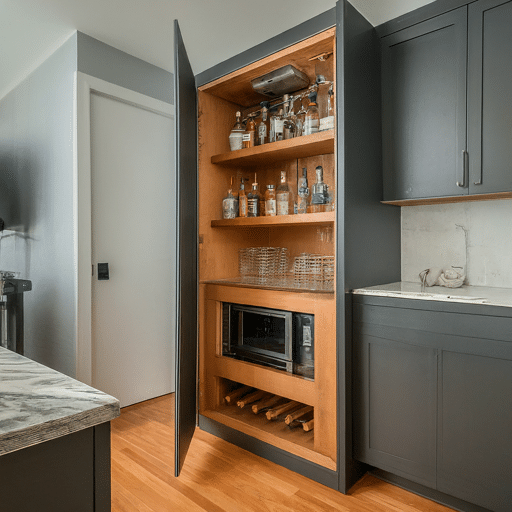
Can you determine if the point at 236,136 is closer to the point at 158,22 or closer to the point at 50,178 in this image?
the point at 158,22

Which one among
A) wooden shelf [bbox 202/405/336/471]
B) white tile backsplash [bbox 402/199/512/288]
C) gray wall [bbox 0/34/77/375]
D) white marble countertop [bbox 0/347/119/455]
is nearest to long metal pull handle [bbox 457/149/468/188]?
white tile backsplash [bbox 402/199/512/288]

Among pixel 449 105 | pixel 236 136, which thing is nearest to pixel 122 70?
pixel 236 136

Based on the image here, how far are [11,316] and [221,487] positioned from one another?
6.83 ft

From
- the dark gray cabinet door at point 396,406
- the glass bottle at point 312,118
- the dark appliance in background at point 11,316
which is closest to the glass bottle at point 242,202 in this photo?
the glass bottle at point 312,118

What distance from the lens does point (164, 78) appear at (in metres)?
3.03

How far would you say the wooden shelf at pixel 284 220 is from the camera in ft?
6.47

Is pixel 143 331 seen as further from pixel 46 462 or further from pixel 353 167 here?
pixel 46 462

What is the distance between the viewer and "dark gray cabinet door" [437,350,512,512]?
1.52m

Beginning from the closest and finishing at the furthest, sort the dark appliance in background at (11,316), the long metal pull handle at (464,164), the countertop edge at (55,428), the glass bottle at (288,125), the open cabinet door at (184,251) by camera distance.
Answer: the countertop edge at (55,428) → the long metal pull handle at (464,164) → the open cabinet door at (184,251) → the glass bottle at (288,125) → the dark appliance in background at (11,316)

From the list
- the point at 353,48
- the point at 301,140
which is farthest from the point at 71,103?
the point at 353,48

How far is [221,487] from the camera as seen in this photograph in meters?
1.87

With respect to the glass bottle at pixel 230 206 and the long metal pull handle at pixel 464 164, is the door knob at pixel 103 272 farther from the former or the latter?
the long metal pull handle at pixel 464 164

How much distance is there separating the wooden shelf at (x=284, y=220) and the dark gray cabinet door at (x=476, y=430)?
Answer: 81cm

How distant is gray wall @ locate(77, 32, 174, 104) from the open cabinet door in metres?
0.84
